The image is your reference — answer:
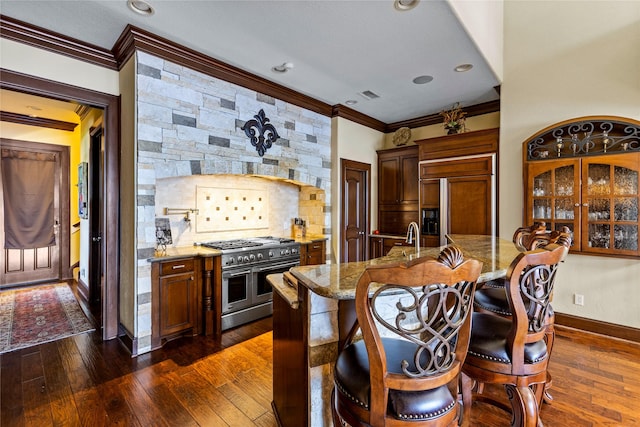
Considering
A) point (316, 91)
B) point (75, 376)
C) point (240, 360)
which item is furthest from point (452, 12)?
point (75, 376)

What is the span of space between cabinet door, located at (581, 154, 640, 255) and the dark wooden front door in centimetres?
294

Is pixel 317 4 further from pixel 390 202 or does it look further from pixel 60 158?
pixel 60 158

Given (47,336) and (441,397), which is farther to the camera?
(47,336)

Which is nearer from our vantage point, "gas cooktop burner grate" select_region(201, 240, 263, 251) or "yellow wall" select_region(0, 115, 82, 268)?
"gas cooktop burner grate" select_region(201, 240, 263, 251)

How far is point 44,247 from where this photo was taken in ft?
17.3

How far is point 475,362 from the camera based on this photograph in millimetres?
1462

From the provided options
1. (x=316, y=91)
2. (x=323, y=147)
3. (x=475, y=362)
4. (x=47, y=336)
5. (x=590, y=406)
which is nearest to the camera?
(x=475, y=362)

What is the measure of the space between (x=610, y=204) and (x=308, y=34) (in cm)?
358

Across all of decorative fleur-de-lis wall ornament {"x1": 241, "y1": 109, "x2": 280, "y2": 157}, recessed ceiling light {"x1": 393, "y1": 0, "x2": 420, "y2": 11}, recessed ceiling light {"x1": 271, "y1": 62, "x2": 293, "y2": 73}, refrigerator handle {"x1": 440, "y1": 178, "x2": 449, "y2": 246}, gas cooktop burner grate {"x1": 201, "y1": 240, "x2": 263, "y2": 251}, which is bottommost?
gas cooktop burner grate {"x1": 201, "y1": 240, "x2": 263, "y2": 251}

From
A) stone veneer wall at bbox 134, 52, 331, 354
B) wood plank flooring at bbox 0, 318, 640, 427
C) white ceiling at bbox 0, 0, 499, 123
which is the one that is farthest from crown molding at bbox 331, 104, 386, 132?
wood plank flooring at bbox 0, 318, 640, 427

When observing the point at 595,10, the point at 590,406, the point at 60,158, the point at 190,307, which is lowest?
the point at 590,406

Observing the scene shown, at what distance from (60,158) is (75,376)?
4.54 m

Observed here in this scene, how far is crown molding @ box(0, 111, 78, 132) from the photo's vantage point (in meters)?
4.61

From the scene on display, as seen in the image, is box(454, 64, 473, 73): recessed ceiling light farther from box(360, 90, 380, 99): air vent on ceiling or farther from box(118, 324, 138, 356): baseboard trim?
box(118, 324, 138, 356): baseboard trim
